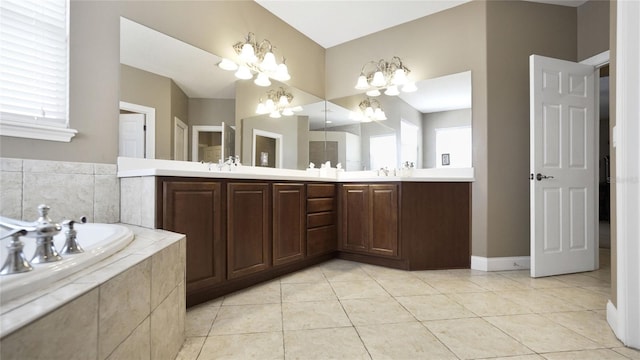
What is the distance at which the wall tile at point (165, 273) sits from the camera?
1073mm

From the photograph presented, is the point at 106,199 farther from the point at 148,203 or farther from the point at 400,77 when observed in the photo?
the point at 400,77

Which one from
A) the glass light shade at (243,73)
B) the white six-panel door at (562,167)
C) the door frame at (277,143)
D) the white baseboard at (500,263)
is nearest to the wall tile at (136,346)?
the door frame at (277,143)

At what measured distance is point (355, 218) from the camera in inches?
119

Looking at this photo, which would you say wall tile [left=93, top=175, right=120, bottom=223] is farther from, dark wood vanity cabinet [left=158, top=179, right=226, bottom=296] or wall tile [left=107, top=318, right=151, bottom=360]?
wall tile [left=107, top=318, right=151, bottom=360]

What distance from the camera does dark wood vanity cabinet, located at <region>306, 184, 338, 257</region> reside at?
9.20ft

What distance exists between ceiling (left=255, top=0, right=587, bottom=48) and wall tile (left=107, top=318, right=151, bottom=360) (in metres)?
2.96

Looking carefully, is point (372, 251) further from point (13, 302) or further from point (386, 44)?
point (13, 302)

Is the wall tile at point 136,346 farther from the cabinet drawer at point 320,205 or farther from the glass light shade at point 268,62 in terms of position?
the glass light shade at point 268,62

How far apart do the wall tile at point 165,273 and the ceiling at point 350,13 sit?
2.65 metres

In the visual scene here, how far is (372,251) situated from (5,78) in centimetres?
284

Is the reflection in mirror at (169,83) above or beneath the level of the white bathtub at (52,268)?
above

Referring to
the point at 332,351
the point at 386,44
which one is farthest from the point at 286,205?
the point at 386,44

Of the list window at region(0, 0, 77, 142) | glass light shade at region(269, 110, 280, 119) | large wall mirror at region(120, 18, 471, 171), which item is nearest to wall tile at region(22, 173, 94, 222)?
window at region(0, 0, 77, 142)

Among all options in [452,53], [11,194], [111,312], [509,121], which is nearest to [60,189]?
[11,194]
